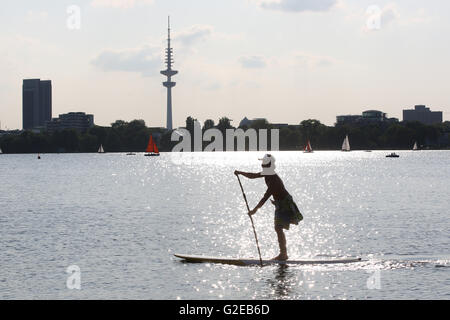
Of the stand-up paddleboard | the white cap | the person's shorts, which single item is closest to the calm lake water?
the stand-up paddleboard

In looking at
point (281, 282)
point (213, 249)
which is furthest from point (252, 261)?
point (213, 249)

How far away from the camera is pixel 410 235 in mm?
38156

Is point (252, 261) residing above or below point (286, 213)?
below

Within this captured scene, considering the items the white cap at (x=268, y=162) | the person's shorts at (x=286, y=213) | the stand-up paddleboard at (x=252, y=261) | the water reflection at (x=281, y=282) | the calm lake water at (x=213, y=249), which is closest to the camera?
the water reflection at (x=281, y=282)

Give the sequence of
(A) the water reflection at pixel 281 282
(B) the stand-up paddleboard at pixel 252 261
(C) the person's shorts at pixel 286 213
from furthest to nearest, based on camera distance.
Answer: (B) the stand-up paddleboard at pixel 252 261
(C) the person's shorts at pixel 286 213
(A) the water reflection at pixel 281 282

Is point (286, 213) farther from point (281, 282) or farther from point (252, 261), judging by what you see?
point (281, 282)

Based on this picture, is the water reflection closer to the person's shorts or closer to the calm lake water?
the calm lake water

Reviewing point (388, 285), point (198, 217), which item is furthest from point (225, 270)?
point (198, 217)

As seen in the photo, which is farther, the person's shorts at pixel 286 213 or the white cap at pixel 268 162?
the person's shorts at pixel 286 213

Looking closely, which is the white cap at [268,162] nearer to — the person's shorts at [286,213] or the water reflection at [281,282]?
the person's shorts at [286,213]

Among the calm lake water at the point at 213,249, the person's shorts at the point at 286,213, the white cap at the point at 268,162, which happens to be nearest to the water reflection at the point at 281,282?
the calm lake water at the point at 213,249

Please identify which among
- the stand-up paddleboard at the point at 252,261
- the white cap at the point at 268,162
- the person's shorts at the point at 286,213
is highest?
the white cap at the point at 268,162

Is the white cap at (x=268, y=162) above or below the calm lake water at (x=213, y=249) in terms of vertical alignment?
above
